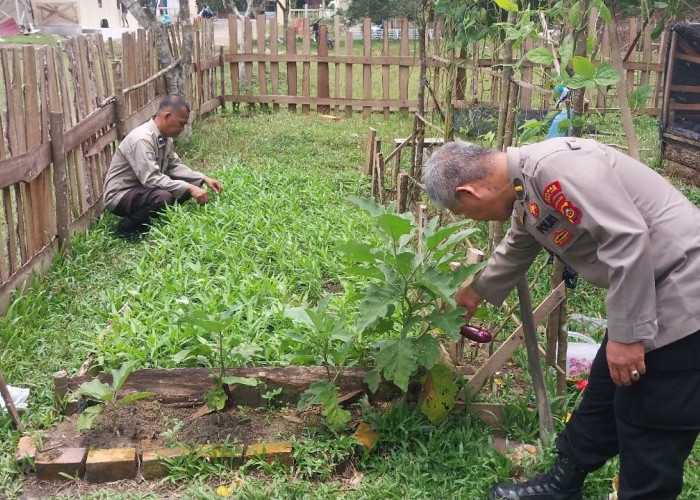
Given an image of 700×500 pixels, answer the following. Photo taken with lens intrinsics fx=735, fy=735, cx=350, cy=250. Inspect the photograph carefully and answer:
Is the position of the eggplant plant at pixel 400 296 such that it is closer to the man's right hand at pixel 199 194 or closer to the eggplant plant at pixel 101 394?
the eggplant plant at pixel 101 394

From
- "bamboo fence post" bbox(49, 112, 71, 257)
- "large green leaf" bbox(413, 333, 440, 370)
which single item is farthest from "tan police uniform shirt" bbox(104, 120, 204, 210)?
"large green leaf" bbox(413, 333, 440, 370)

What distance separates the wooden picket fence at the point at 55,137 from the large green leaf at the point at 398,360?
2.76 metres

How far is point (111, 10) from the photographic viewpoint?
118 feet

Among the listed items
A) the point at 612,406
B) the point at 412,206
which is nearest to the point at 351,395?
the point at 612,406

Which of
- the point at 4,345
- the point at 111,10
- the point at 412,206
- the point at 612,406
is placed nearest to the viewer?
the point at 612,406

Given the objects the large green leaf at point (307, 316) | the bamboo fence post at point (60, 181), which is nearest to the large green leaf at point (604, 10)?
the large green leaf at point (307, 316)

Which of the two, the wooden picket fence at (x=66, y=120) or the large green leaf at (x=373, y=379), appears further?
the wooden picket fence at (x=66, y=120)

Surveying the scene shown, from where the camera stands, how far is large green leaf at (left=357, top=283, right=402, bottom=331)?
10.2 feet

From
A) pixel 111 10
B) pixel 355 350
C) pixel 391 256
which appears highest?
pixel 111 10

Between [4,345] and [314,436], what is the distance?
6.75 ft

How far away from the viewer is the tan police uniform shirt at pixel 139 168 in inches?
254

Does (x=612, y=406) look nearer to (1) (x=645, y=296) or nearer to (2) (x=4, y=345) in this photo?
(1) (x=645, y=296)

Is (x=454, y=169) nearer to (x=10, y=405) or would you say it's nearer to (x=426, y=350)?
(x=426, y=350)

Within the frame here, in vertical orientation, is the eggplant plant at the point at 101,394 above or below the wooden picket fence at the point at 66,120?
below
